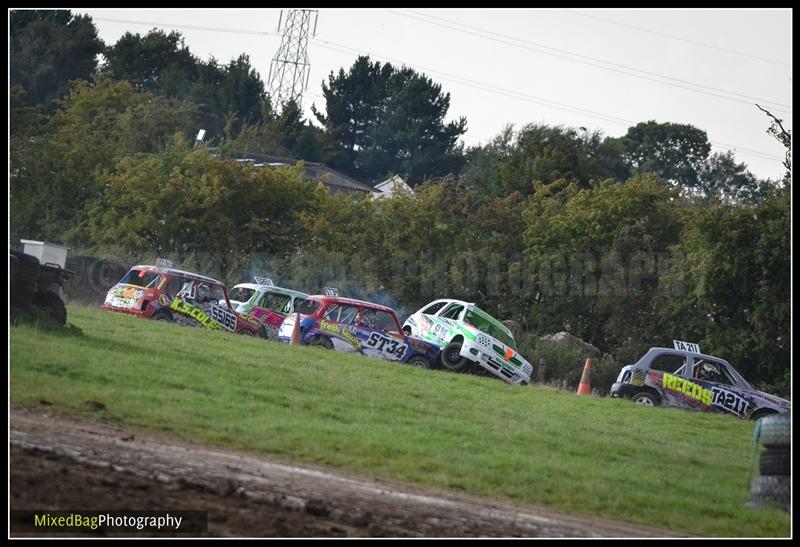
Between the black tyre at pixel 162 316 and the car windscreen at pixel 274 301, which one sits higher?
the car windscreen at pixel 274 301

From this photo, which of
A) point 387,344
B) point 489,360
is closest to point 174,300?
point 387,344

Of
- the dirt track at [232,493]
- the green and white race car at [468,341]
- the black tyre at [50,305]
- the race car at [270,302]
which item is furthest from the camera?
the race car at [270,302]

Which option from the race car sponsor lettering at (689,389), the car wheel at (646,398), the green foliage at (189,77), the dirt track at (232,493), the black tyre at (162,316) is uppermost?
the green foliage at (189,77)

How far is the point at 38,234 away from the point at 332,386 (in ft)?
106

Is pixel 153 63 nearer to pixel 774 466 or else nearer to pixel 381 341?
pixel 381 341

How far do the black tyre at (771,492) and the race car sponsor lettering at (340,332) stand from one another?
1472 cm

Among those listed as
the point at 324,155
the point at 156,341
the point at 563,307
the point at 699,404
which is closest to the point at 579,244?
the point at 563,307

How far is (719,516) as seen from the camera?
13227 mm

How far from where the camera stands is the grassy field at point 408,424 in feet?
44.0

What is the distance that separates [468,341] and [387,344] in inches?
77.5

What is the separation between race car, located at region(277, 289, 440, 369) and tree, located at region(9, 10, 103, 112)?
61.5 meters

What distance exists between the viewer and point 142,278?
29406mm

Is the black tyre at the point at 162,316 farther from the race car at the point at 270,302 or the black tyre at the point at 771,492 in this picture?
the black tyre at the point at 771,492

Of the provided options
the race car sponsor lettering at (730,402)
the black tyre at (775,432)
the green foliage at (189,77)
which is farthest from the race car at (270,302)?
the green foliage at (189,77)
